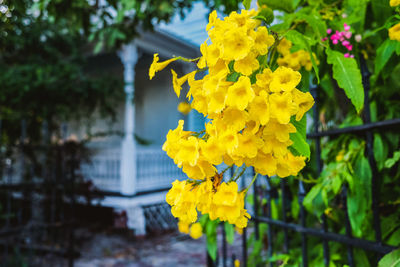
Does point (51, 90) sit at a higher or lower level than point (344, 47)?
higher

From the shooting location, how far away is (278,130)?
0.51 meters

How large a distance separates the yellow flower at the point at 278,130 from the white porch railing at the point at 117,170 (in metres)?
6.30

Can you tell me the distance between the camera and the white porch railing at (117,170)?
22.1 ft

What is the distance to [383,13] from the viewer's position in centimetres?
89

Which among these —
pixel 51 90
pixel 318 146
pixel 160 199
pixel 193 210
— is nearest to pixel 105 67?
pixel 51 90

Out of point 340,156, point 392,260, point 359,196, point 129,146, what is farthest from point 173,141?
point 129,146

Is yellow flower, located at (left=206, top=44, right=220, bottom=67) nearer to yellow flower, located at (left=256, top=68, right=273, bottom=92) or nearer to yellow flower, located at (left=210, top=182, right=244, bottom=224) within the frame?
yellow flower, located at (left=256, top=68, right=273, bottom=92)

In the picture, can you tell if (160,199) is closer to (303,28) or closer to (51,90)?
(51,90)

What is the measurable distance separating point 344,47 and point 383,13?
0.44ft

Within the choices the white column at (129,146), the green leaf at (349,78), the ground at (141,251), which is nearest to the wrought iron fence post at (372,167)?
the green leaf at (349,78)

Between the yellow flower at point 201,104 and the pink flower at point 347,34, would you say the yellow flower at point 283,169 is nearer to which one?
the yellow flower at point 201,104

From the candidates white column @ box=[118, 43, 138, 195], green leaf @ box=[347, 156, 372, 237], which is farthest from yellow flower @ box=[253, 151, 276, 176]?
white column @ box=[118, 43, 138, 195]

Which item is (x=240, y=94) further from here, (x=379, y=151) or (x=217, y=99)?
(x=379, y=151)

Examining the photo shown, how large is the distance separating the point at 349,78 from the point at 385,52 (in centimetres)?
28
